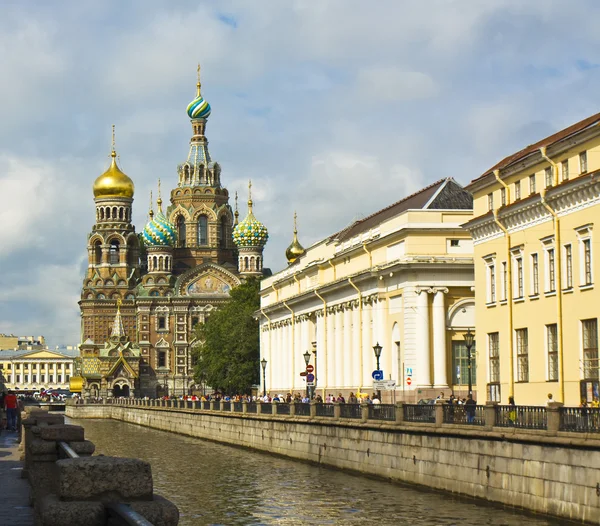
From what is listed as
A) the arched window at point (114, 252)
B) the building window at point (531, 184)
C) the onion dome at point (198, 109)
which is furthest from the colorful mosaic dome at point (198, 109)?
the building window at point (531, 184)

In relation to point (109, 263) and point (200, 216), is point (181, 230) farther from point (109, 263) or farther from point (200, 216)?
point (109, 263)

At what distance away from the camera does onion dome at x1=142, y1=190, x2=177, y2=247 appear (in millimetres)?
148875

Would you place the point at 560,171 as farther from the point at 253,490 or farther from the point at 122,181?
the point at 122,181

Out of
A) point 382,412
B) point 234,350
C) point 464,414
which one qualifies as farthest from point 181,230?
point 464,414

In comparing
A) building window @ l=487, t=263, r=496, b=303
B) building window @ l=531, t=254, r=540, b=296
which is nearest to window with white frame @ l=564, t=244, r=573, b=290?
building window @ l=531, t=254, r=540, b=296

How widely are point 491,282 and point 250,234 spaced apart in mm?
106629

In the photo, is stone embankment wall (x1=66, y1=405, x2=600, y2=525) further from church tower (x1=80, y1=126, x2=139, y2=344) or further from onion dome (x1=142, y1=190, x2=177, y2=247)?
church tower (x1=80, y1=126, x2=139, y2=344)

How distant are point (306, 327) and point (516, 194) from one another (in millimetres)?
37440

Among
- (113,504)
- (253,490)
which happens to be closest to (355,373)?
(253,490)

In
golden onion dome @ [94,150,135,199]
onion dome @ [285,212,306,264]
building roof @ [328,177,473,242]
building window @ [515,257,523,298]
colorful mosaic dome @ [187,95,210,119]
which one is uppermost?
colorful mosaic dome @ [187,95,210,119]

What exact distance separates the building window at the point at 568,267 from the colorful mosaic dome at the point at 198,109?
415 feet

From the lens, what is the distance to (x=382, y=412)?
1505 inches

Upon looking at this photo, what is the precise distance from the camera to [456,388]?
182 feet

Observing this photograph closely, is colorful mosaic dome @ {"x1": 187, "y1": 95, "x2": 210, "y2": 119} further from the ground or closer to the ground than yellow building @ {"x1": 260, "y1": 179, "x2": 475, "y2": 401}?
further from the ground
